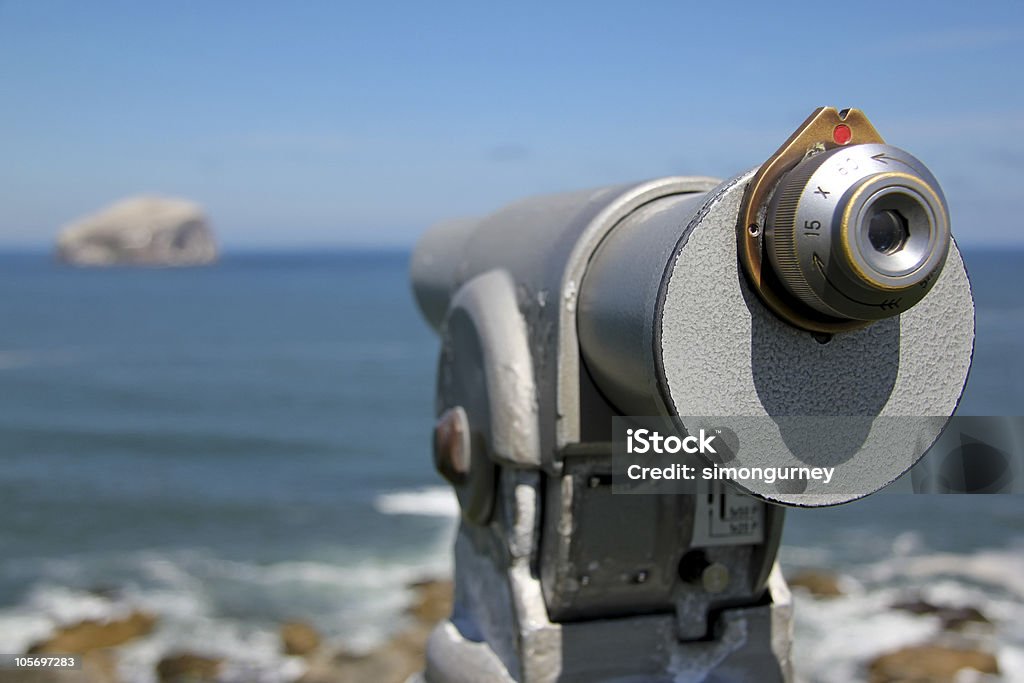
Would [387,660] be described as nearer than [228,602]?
Yes

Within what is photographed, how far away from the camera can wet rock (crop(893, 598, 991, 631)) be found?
11144 mm

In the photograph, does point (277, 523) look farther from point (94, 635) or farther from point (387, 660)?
point (387, 660)

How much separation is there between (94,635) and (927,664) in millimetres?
8049

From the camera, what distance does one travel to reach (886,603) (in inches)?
466

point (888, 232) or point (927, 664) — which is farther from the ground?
point (888, 232)

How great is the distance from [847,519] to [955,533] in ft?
4.77

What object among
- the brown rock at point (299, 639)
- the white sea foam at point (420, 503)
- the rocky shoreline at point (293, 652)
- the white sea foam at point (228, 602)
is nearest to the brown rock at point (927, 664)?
the rocky shoreline at point (293, 652)

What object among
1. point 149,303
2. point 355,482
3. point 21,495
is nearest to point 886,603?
point 355,482

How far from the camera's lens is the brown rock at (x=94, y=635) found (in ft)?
34.7

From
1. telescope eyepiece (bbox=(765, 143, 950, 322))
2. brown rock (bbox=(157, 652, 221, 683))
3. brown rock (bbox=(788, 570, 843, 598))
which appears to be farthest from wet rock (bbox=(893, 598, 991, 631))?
telescope eyepiece (bbox=(765, 143, 950, 322))

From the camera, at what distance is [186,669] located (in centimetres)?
998

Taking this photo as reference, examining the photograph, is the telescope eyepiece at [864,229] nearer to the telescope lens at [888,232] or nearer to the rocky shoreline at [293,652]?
the telescope lens at [888,232]

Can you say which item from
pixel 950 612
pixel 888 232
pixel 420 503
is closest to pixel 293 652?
pixel 420 503

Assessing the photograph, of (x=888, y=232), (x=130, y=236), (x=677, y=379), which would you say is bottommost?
(x=130, y=236)
